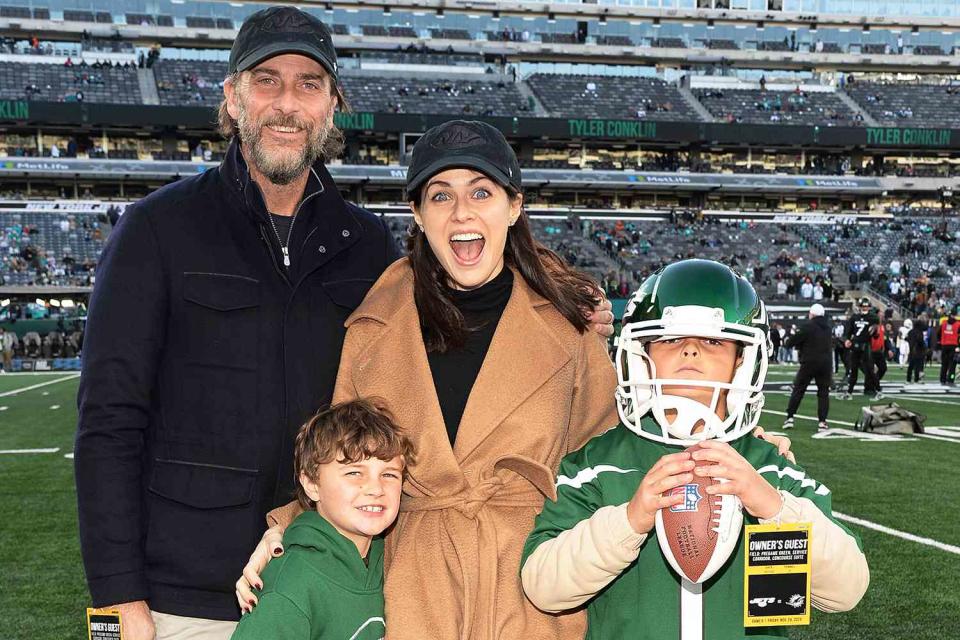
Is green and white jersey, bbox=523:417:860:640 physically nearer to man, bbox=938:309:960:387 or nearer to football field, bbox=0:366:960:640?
football field, bbox=0:366:960:640

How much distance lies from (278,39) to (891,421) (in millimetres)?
10901

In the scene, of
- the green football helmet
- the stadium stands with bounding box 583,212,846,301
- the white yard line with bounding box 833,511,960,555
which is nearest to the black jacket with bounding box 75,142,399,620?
the green football helmet

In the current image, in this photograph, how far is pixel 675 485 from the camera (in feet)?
6.08

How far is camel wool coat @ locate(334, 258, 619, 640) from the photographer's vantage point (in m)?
2.17

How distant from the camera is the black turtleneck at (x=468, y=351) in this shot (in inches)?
93.0

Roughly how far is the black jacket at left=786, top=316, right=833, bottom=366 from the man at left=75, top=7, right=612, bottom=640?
987 cm

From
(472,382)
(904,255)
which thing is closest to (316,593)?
(472,382)

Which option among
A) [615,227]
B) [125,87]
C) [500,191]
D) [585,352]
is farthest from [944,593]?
[125,87]

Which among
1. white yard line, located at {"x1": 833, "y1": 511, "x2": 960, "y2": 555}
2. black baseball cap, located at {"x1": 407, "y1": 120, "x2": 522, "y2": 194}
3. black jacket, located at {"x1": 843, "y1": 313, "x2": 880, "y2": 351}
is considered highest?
black baseball cap, located at {"x1": 407, "y1": 120, "x2": 522, "y2": 194}

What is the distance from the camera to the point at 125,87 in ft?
154

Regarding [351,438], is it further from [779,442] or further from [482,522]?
[779,442]

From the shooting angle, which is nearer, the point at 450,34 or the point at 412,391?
the point at 412,391

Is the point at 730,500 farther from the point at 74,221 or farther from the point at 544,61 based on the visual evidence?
the point at 544,61

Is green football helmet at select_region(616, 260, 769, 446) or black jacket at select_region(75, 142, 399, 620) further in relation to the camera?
black jacket at select_region(75, 142, 399, 620)
